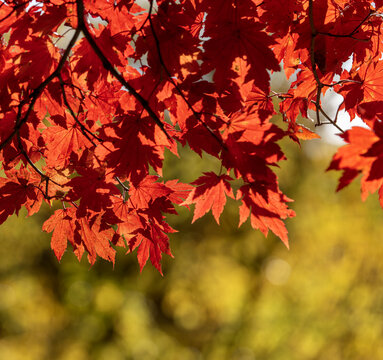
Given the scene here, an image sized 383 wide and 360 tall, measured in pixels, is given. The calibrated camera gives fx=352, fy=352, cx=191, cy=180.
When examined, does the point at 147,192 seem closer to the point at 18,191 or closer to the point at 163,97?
the point at 163,97

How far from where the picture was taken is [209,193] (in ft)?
4.76

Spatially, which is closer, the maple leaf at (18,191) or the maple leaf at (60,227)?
the maple leaf at (18,191)

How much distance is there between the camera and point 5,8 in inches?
54.8

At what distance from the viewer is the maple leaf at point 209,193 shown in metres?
1.41

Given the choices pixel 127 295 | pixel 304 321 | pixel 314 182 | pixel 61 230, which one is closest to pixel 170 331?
pixel 127 295

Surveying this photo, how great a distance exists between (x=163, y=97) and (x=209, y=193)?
43cm

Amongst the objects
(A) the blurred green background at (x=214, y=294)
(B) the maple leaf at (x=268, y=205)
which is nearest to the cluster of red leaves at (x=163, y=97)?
(B) the maple leaf at (x=268, y=205)

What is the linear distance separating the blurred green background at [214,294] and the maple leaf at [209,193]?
7.94 m

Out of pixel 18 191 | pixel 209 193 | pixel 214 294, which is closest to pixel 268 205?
pixel 209 193

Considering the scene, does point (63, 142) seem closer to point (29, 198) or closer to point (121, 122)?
point (29, 198)

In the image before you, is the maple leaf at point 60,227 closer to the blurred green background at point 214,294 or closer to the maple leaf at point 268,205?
the maple leaf at point 268,205

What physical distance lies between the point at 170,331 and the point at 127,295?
1.53 meters

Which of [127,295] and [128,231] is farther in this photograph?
[127,295]

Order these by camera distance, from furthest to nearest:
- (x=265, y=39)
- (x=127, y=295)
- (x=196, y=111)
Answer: (x=127, y=295) → (x=196, y=111) → (x=265, y=39)
